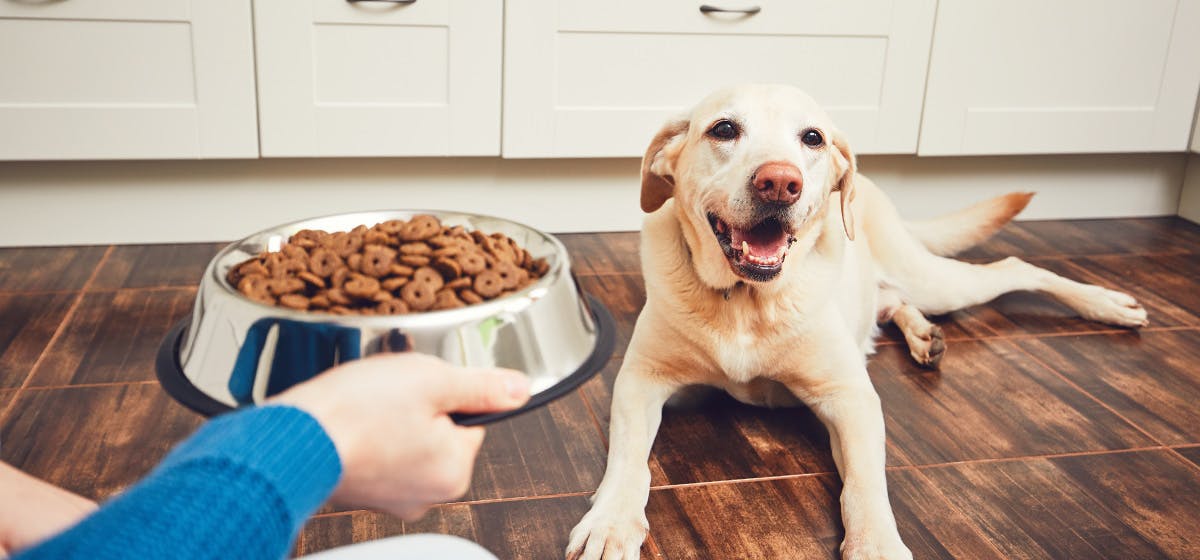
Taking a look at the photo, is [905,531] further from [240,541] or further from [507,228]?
[240,541]

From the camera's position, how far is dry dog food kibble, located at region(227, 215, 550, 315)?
33.6 inches

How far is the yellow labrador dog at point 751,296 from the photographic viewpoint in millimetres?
1656

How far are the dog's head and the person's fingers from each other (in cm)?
101

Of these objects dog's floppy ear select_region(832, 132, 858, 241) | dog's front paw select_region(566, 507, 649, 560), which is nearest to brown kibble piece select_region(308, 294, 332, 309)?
dog's front paw select_region(566, 507, 649, 560)

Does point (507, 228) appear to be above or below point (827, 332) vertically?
above

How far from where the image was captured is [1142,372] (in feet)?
7.72

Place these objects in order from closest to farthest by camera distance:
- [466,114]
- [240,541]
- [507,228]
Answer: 1. [240,541]
2. [507,228]
3. [466,114]

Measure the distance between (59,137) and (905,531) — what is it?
8.05ft

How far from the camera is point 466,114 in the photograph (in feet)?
10.0

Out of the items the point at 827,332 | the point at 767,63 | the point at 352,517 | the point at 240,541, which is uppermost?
the point at 240,541

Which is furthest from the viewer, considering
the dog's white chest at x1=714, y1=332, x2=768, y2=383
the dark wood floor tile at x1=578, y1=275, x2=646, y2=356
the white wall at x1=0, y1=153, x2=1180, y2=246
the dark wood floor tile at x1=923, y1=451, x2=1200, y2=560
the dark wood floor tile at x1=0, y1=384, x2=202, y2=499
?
the white wall at x1=0, y1=153, x2=1180, y2=246

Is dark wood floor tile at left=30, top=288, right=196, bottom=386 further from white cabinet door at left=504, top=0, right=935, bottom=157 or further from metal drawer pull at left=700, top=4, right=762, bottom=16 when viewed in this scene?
metal drawer pull at left=700, top=4, right=762, bottom=16

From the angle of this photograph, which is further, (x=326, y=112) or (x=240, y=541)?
(x=326, y=112)

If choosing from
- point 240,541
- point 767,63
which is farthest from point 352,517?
point 767,63
